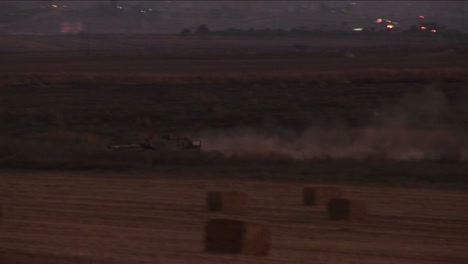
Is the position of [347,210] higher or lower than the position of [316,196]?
higher

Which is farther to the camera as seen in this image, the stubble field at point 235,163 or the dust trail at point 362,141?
the dust trail at point 362,141

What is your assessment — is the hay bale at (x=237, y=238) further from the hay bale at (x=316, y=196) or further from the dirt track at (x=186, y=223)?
the hay bale at (x=316, y=196)

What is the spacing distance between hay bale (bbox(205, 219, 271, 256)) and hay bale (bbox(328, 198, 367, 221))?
14.7 ft

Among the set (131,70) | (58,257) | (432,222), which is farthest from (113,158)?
(131,70)

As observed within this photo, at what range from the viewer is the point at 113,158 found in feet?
88.2

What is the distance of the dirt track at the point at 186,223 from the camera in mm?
12312

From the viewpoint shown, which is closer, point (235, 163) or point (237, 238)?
point (237, 238)

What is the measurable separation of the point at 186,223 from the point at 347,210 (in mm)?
2596

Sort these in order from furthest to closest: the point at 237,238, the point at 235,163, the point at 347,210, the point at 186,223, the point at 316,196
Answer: the point at 235,163 < the point at 316,196 < the point at 347,210 < the point at 186,223 < the point at 237,238

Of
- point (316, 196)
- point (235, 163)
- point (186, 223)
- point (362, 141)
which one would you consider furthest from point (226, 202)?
point (362, 141)

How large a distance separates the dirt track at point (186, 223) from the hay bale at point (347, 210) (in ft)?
0.64

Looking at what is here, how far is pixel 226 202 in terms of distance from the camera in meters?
17.3

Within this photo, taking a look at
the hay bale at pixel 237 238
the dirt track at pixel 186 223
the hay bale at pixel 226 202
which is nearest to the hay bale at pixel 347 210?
the dirt track at pixel 186 223

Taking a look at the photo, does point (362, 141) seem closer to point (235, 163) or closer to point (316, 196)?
point (235, 163)
